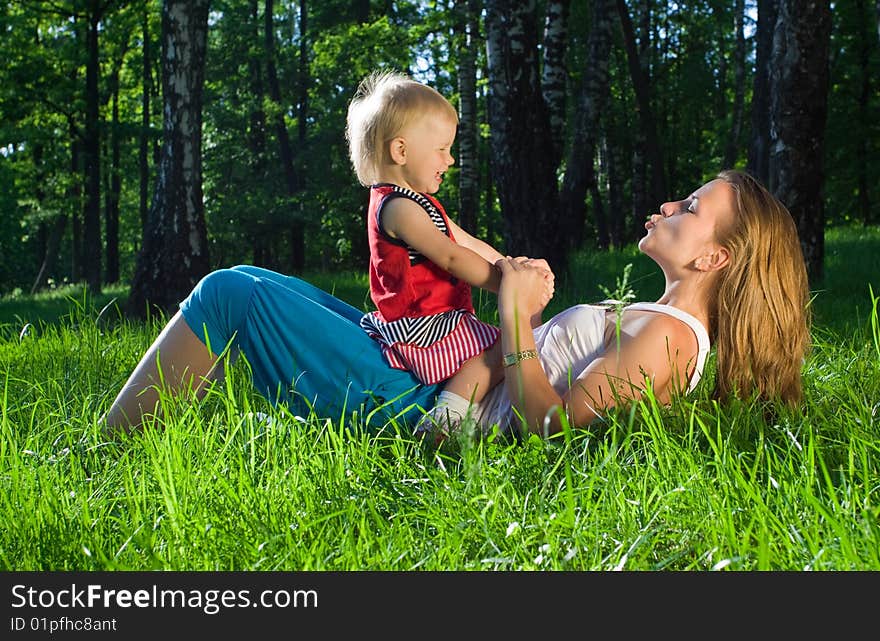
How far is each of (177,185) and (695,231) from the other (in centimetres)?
687

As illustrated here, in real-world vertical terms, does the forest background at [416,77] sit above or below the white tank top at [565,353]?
above

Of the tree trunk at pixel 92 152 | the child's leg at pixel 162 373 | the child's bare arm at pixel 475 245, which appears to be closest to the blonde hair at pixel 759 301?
the child's bare arm at pixel 475 245

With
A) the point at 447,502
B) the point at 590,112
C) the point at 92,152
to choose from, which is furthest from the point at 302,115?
the point at 447,502

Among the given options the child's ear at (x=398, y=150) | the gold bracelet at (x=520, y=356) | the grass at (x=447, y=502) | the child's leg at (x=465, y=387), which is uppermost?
the child's ear at (x=398, y=150)

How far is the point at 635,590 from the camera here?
1.84 m

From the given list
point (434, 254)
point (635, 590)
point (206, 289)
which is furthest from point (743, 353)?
point (206, 289)

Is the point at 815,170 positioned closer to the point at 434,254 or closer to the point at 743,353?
the point at 743,353

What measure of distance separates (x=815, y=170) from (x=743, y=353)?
5.48 m

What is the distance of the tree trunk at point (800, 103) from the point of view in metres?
7.98

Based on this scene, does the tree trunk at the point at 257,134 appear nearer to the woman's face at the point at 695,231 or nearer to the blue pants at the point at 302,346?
the blue pants at the point at 302,346

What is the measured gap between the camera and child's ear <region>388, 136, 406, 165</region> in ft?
11.1

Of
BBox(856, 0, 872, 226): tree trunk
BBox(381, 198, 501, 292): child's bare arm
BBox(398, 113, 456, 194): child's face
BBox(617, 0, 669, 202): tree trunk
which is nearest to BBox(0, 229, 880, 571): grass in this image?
BBox(381, 198, 501, 292): child's bare arm

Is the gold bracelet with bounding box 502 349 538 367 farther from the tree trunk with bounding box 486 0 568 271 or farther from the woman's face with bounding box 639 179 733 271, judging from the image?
the tree trunk with bounding box 486 0 568 271

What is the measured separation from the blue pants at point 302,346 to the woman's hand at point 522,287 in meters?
0.51
